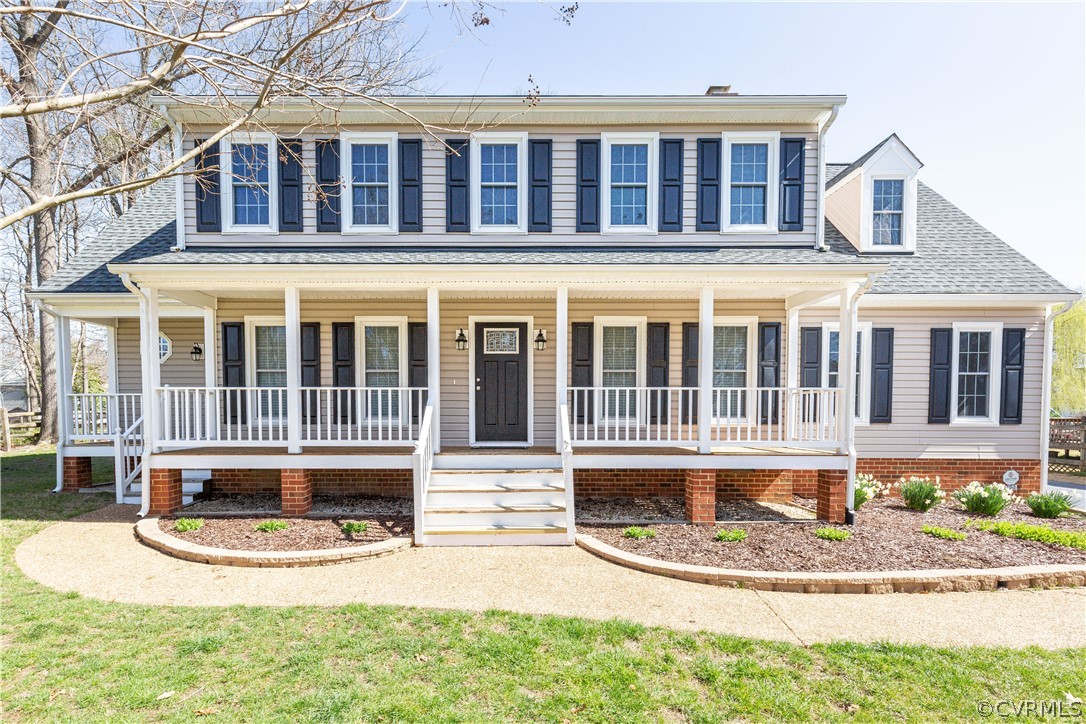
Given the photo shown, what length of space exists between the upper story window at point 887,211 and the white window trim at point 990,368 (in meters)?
1.99

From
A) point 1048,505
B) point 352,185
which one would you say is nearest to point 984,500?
point 1048,505

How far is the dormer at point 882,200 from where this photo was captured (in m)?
9.09

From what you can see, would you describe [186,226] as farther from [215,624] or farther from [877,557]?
[877,557]

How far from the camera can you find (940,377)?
902cm

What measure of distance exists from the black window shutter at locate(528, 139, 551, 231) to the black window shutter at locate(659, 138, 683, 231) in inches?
77.4

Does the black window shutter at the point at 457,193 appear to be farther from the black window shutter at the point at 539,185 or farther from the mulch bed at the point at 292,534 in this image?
the mulch bed at the point at 292,534

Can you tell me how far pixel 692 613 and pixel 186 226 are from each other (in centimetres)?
963

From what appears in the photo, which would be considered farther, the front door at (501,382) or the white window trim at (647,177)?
the front door at (501,382)

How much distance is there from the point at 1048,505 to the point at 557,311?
8.17m

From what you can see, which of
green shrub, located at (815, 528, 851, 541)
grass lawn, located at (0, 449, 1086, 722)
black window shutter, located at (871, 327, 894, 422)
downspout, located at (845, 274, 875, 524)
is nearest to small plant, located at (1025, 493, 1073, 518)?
black window shutter, located at (871, 327, 894, 422)

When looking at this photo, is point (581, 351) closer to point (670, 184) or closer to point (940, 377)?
point (670, 184)

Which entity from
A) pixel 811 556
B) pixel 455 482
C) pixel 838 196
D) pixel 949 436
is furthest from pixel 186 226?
pixel 949 436

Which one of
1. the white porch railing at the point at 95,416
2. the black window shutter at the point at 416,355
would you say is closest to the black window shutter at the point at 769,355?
the black window shutter at the point at 416,355

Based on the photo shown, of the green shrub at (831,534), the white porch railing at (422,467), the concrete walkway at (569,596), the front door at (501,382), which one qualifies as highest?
the front door at (501,382)
